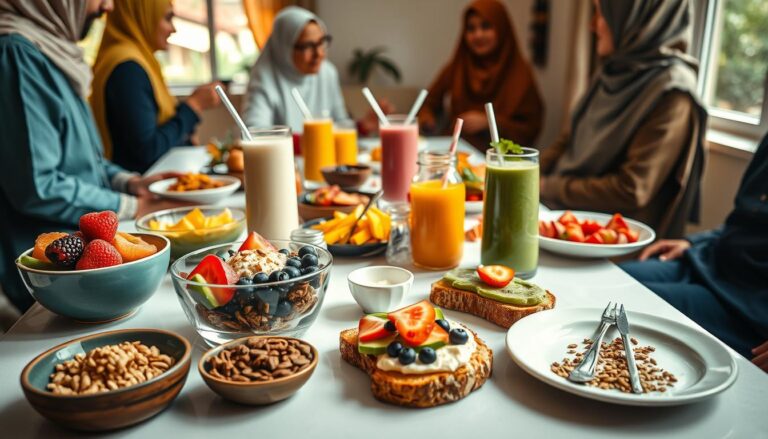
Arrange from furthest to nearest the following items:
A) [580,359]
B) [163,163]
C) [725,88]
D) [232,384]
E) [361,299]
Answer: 1. [725,88]
2. [163,163]
3. [361,299]
4. [580,359]
5. [232,384]

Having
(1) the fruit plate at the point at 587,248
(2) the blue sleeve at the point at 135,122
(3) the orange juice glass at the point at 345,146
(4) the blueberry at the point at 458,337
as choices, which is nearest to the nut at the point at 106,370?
(4) the blueberry at the point at 458,337

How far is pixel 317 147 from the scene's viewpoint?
78.9 inches

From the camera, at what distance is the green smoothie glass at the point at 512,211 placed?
3.48 ft

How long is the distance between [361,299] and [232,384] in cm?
31

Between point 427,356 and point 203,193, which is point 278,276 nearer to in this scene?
point 427,356

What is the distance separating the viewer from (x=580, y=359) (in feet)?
2.61

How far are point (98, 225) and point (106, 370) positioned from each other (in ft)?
0.94

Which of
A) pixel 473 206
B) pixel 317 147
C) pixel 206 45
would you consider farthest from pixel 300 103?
pixel 206 45

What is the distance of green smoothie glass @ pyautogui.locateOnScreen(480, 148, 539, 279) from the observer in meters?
1.06

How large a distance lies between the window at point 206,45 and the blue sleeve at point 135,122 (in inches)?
98.1

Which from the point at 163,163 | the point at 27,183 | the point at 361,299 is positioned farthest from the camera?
the point at 163,163

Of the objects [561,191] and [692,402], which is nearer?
[692,402]

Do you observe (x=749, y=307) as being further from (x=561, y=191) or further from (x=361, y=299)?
(x=561, y=191)

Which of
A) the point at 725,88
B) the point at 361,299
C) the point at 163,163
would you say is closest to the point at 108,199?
the point at 163,163
